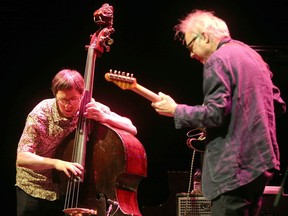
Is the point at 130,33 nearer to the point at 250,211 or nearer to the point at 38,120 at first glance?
the point at 38,120

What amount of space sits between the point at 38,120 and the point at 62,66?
6.31 feet

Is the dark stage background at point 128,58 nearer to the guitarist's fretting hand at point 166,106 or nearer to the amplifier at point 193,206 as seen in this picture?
the amplifier at point 193,206

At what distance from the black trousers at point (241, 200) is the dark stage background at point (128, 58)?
2828 millimetres

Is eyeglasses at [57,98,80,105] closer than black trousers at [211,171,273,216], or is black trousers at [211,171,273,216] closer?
black trousers at [211,171,273,216]

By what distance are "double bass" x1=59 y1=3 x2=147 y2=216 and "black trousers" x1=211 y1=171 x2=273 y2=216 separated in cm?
84

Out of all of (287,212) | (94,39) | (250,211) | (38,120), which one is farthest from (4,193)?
(250,211)

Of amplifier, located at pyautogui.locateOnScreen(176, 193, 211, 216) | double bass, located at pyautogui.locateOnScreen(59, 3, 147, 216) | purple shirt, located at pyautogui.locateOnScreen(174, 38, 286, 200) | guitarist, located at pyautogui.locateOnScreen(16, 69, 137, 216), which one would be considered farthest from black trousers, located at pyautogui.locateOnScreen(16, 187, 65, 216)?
purple shirt, located at pyautogui.locateOnScreen(174, 38, 286, 200)

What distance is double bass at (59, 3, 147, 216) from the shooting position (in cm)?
294

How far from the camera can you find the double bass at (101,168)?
2943 millimetres

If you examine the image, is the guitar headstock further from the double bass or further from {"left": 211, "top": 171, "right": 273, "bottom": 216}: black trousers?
{"left": 211, "top": 171, "right": 273, "bottom": 216}: black trousers

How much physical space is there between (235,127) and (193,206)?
172cm

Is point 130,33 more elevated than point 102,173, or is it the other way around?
point 130,33

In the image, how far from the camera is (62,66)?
16.6 ft

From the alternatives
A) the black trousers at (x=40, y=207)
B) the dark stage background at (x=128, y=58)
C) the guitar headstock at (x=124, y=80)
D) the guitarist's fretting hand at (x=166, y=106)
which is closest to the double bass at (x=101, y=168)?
the black trousers at (x=40, y=207)
